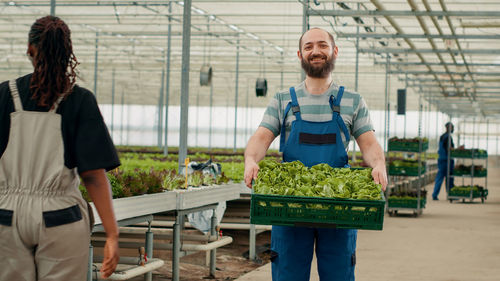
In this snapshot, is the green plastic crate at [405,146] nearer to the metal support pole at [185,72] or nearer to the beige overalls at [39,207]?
the metal support pole at [185,72]

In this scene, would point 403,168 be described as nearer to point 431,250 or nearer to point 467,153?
point 467,153

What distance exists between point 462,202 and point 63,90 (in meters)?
14.1

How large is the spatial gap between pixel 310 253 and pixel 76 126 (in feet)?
3.68

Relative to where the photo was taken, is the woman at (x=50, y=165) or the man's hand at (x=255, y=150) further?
the man's hand at (x=255, y=150)

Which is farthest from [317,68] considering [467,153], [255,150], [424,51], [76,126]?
[467,153]

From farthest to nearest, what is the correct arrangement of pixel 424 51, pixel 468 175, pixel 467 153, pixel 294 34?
pixel 294 34, pixel 468 175, pixel 467 153, pixel 424 51

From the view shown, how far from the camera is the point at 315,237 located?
286 cm

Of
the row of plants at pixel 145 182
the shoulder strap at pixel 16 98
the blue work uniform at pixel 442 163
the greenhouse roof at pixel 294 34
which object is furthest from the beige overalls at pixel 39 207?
the blue work uniform at pixel 442 163

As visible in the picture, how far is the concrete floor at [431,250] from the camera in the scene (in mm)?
6205

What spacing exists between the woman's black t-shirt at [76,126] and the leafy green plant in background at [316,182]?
855 mm

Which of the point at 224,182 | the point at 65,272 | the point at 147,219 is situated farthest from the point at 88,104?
the point at 224,182

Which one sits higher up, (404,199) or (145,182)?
(145,182)

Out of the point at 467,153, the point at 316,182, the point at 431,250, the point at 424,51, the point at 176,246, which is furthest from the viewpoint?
the point at 467,153

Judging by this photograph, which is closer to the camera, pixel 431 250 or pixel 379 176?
pixel 379 176
